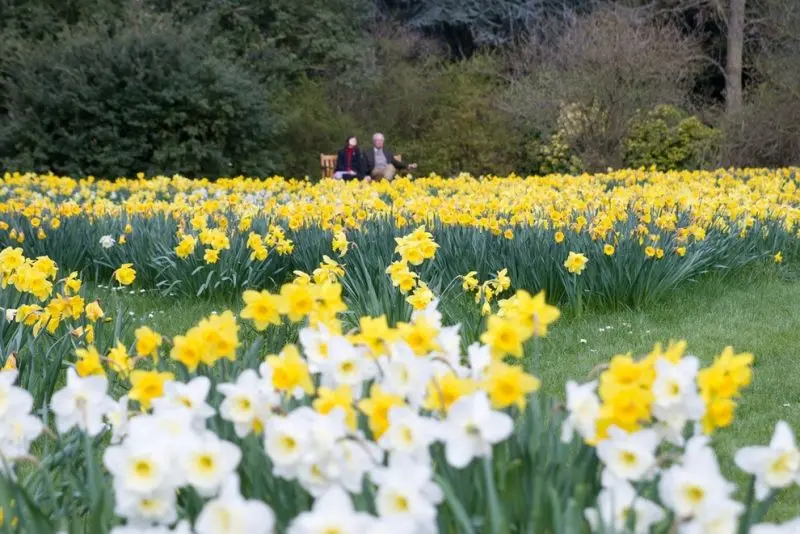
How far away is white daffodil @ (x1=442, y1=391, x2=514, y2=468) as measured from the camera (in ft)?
4.49

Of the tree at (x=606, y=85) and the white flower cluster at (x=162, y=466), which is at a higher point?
the white flower cluster at (x=162, y=466)

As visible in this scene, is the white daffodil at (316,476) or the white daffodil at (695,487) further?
the white daffodil at (316,476)

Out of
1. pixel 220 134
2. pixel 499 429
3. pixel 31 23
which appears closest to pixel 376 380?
pixel 499 429

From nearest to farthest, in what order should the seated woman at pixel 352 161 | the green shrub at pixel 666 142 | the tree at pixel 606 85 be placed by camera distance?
1. the seated woman at pixel 352 161
2. the tree at pixel 606 85
3. the green shrub at pixel 666 142

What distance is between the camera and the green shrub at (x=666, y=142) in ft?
55.5

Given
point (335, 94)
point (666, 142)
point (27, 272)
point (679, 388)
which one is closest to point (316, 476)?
point (679, 388)

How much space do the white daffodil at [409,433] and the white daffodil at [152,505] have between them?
0.33 meters

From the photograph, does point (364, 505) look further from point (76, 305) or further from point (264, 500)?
point (76, 305)

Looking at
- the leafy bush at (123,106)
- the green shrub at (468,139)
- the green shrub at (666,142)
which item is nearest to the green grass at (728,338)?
the green shrub at (666,142)

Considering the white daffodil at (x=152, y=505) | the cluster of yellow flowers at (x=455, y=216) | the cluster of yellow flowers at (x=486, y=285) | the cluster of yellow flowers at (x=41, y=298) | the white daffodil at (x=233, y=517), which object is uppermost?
the white daffodil at (x=233, y=517)

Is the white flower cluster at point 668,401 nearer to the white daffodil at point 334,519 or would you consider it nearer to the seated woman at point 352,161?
the white daffodil at point 334,519

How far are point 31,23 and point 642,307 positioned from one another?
17457mm

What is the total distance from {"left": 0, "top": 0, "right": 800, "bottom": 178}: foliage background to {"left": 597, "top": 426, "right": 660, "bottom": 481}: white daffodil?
15.5 metres

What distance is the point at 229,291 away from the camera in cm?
561
